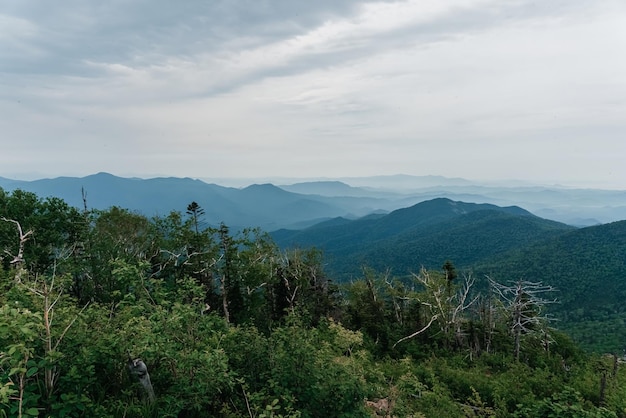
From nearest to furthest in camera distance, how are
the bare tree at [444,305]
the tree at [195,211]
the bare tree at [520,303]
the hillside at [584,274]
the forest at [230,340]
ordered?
1. the forest at [230,340]
2. the bare tree at [520,303]
3. the tree at [195,211]
4. the bare tree at [444,305]
5. the hillside at [584,274]

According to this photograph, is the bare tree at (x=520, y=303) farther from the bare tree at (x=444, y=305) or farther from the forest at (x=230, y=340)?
the bare tree at (x=444, y=305)

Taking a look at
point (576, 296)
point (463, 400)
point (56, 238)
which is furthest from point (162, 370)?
point (576, 296)

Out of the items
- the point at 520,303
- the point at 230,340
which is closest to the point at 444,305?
the point at 520,303

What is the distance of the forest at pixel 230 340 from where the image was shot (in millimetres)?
4512

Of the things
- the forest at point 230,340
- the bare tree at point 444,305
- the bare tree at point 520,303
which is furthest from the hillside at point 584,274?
the forest at point 230,340

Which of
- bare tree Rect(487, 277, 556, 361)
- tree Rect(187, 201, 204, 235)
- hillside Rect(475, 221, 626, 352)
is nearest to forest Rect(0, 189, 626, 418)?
tree Rect(187, 201, 204, 235)

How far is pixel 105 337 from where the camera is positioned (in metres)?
4.77

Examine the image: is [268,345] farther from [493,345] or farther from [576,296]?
[576,296]

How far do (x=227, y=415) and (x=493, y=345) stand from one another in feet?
86.2

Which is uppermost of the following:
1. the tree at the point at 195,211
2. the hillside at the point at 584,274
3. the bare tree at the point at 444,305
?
the tree at the point at 195,211

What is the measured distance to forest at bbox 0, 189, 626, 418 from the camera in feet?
14.8

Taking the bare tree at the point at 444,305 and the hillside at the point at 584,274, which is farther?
the hillside at the point at 584,274

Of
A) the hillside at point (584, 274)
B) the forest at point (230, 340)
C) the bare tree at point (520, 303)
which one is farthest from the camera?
the hillside at point (584, 274)

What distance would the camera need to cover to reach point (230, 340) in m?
6.78
